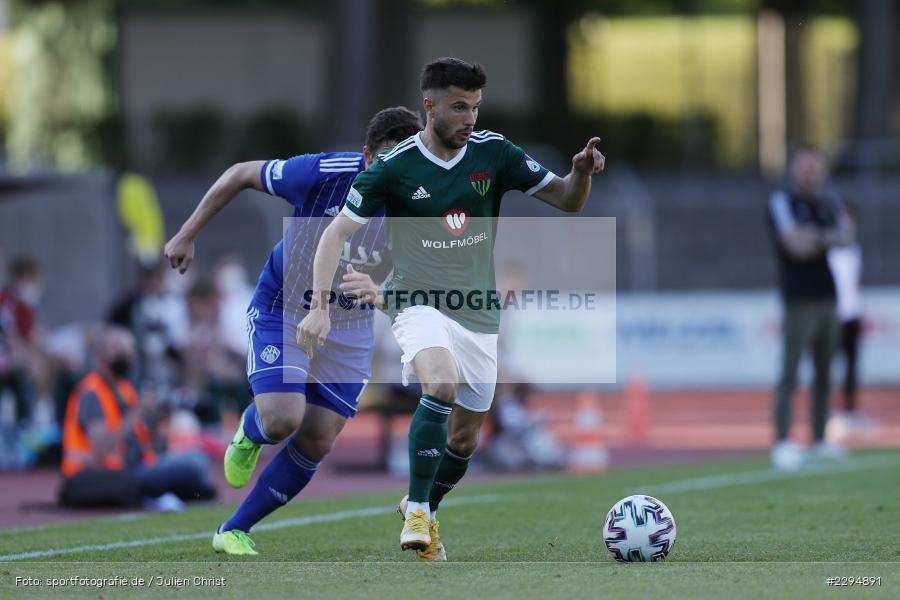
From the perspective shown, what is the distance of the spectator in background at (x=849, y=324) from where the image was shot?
53.2ft

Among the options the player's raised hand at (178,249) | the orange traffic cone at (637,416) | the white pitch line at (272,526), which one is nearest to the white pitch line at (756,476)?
the white pitch line at (272,526)

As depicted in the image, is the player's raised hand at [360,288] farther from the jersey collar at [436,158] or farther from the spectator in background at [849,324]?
the spectator in background at [849,324]

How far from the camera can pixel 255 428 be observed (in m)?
7.42

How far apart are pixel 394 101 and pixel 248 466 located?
20948mm

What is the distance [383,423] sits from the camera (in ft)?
45.7

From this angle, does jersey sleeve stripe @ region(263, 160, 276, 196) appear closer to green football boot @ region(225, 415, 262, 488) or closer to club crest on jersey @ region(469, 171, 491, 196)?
club crest on jersey @ region(469, 171, 491, 196)

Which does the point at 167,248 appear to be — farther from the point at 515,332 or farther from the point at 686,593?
the point at 515,332

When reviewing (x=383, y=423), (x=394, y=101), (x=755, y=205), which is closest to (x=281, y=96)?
(x=394, y=101)

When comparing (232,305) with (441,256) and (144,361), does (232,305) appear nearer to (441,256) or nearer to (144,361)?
(144,361)

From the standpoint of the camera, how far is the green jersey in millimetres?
7035

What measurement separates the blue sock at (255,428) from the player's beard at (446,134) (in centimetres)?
159

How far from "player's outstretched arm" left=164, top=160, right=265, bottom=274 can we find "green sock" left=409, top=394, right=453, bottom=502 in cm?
139

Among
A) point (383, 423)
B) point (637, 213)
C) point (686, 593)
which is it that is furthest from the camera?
point (637, 213)

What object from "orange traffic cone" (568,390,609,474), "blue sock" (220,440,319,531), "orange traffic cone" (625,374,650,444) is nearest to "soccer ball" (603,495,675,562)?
"blue sock" (220,440,319,531)
